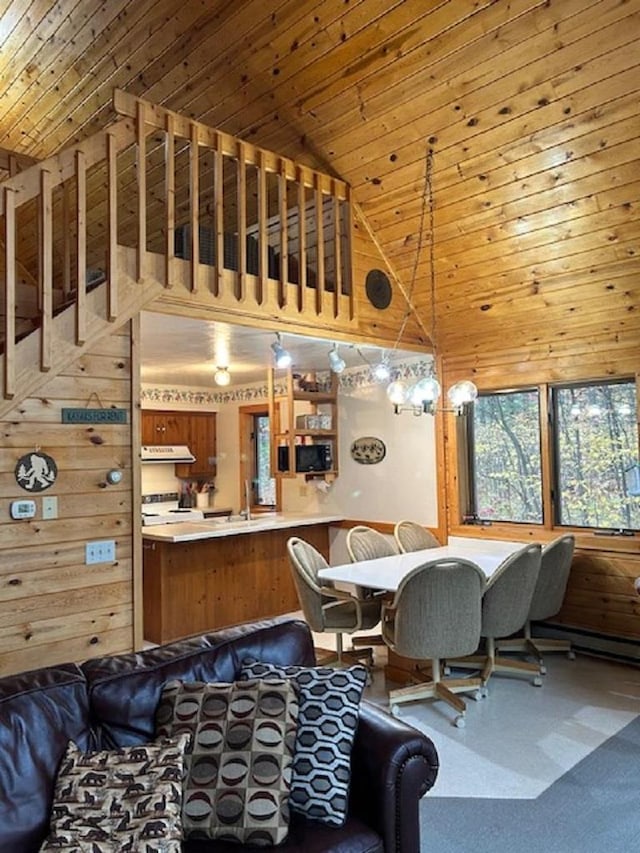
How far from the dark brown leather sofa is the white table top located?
67.9 inches

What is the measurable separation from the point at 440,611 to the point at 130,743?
195 centimetres

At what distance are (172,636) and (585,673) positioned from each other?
10.2 ft

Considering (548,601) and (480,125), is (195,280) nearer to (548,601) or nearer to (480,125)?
(480,125)

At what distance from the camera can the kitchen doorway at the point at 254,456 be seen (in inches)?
300

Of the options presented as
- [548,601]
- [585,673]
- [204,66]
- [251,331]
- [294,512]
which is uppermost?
[204,66]

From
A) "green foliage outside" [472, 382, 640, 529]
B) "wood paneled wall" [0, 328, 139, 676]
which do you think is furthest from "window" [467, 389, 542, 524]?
"wood paneled wall" [0, 328, 139, 676]

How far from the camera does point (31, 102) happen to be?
5152mm

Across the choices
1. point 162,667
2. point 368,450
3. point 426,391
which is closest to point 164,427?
point 368,450

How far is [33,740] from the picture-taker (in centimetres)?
Result: 168

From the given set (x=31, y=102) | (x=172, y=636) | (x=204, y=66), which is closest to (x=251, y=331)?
(x=204, y=66)

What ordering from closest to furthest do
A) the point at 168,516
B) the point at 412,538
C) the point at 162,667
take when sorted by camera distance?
the point at 162,667 < the point at 412,538 < the point at 168,516

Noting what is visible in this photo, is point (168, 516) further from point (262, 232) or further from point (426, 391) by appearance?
point (426, 391)

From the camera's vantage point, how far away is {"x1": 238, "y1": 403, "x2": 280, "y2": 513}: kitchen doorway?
7.61 m

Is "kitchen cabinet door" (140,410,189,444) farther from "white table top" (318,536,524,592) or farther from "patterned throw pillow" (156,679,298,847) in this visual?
"patterned throw pillow" (156,679,298,847)
